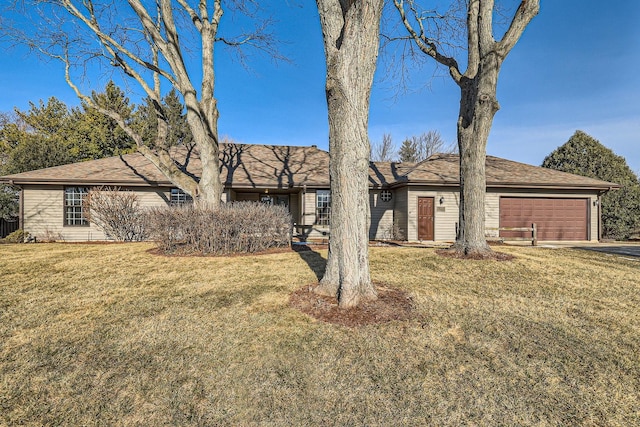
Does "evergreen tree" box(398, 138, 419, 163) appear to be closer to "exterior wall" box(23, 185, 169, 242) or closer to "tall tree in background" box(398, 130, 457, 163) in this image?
"tall tree in background" box(398, 130, 457, 163)

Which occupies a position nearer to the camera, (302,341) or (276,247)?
(302,341)

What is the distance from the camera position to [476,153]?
783 centimetres

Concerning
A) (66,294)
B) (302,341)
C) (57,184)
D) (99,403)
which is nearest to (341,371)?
(302,341)

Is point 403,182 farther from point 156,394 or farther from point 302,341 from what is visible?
point 156,394

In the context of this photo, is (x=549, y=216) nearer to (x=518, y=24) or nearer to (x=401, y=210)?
(x=401, y=210)

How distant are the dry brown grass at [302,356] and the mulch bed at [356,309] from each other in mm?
164

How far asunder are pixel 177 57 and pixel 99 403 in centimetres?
989

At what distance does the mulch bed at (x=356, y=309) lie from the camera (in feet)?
11.4

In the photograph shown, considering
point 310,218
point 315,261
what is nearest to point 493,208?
point 310,218

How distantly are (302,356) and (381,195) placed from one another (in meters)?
11.4

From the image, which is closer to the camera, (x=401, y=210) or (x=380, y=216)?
(x=401, y=210)

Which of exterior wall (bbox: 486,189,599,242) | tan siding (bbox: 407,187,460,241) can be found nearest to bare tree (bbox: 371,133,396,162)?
exterior wall (bbox: 486,189,599,242)

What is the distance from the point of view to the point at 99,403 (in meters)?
2.11

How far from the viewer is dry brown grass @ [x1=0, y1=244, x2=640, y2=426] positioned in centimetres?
206
